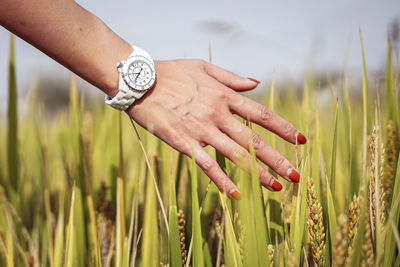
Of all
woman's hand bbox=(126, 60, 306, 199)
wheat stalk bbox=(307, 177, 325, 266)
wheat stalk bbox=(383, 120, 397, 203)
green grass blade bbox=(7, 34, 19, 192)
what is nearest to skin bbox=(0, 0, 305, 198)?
woman's hand bbox=(126, 60, 306, 199)

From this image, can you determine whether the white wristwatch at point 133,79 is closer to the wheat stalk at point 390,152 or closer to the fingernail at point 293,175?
the fingernail at point 293,175

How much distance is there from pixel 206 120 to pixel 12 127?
0.67m

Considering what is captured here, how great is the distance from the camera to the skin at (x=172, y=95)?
2.20ft

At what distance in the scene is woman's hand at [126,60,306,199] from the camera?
0.73 metres

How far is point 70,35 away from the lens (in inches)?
26.8

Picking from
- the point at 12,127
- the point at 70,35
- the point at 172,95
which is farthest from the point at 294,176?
the point at 12,127

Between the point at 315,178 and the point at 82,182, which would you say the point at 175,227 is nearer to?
the point at 315,178

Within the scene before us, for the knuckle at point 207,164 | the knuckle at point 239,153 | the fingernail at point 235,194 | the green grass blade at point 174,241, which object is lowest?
the green grass blade at point 174,241

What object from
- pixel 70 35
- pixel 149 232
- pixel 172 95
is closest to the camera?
pixel 149 232

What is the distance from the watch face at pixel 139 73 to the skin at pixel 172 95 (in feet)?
0.08

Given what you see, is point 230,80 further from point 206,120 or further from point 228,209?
point 228,209

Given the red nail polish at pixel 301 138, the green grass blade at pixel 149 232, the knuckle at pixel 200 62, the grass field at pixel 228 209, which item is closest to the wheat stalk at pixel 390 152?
the grass field at pixel 228 209

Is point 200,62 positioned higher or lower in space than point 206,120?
higher

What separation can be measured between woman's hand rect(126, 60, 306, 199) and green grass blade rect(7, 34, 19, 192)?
47 centimetres
